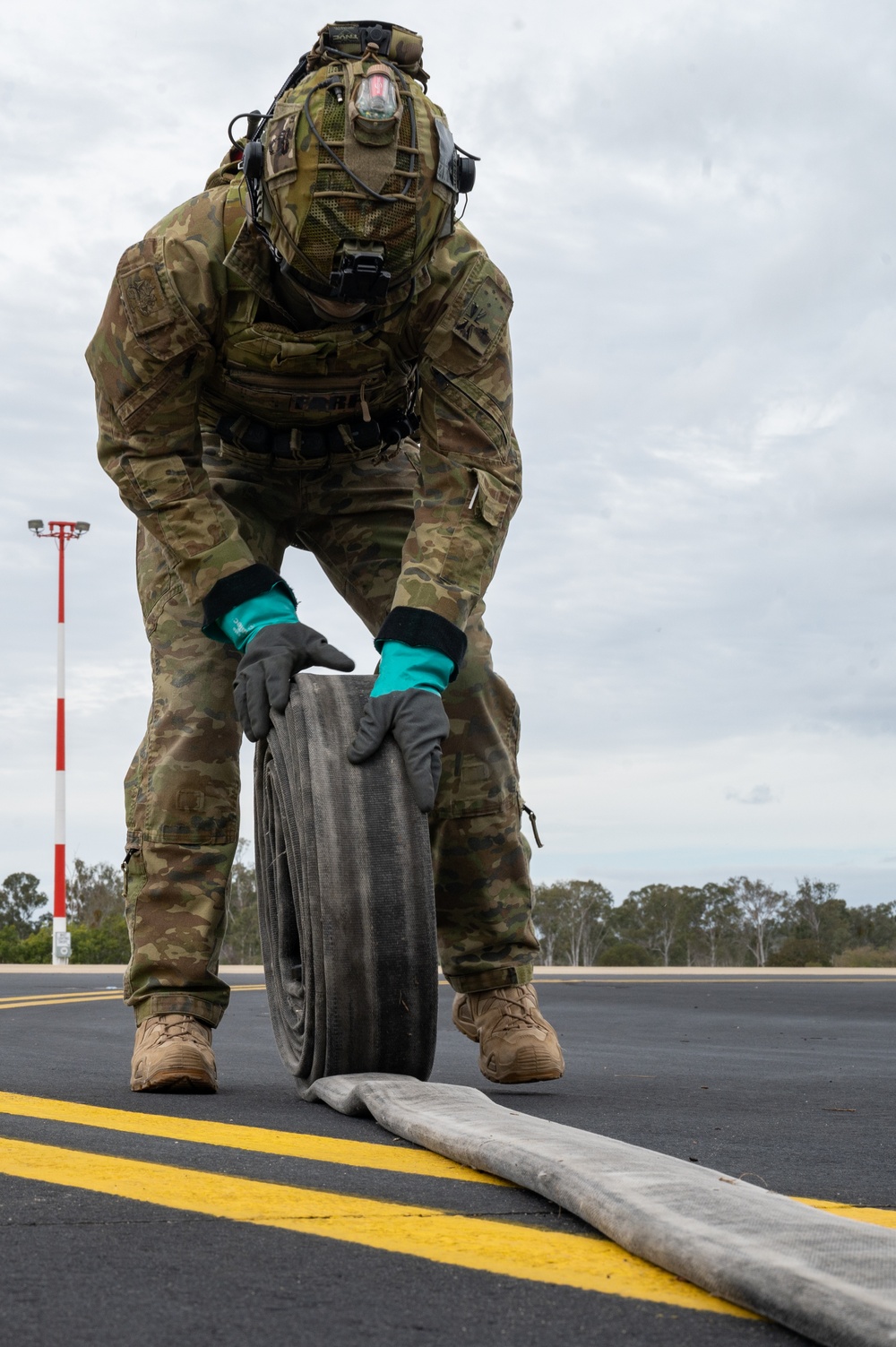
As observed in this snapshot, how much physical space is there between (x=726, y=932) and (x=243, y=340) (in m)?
49.4

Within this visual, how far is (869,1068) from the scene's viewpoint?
4.80m

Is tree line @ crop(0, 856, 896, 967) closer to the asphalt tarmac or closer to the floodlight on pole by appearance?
the floodlight on pole

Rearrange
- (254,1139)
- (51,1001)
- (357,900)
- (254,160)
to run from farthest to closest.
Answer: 1. (51,1001)
2. (254,160)
3. (357,900)
4. (254,1139)

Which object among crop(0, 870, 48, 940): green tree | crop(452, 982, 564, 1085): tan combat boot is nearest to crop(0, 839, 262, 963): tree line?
crop(0, 870, 48, 940): green tree

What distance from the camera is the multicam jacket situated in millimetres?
3738

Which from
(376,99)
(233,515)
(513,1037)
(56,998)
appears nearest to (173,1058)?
(513,1037)

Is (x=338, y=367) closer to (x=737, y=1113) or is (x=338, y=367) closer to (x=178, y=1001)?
(x=178, y=1001)

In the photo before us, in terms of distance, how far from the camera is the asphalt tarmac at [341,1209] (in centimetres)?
142

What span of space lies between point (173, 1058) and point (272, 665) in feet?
3.19

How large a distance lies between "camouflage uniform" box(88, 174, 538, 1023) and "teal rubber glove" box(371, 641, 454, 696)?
4 cm

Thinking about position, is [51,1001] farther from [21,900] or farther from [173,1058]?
[21,900]

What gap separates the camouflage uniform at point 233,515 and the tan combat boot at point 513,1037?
0.06 m

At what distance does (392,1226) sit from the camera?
6.06 feet

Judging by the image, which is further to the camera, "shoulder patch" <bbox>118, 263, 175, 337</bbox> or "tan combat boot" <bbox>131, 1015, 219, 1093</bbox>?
"shoulder patch" <bbox>118, 263, 175, 337</bbox>
